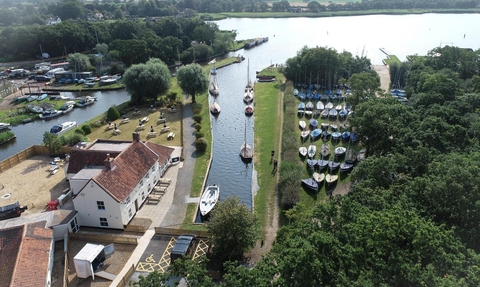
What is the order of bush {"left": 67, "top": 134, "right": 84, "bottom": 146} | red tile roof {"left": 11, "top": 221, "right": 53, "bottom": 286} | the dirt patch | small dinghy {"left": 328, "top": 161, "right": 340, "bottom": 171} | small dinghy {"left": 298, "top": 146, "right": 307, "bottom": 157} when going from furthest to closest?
bush {"left": 67, "top": 134, "right": 84, "bottom": 146} → small dinghy {"left": 298, "top": 146, "right": 307, "bottom": 157} → small dinghy {"left": 328, "top": 161, "right": 340, "bottom": 171} → the dirt patch → red tile roof {"left": 11, "top": 221, "right": 53, "bottom": 286}

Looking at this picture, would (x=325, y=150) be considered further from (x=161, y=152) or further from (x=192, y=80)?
(x=192, y=80)

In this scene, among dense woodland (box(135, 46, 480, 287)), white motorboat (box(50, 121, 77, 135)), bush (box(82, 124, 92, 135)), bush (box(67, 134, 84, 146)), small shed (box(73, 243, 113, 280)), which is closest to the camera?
dense woodland (box(135, 46, 480, 287))

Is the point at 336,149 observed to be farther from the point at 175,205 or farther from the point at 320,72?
the point at 320,72

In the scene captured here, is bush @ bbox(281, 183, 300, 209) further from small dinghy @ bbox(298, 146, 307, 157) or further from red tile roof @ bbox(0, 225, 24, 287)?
red tile roof @ bbox(0, 225, 24, 287)

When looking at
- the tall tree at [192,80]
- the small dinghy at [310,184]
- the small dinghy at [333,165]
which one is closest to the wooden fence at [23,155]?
the tall tree at [192,80]

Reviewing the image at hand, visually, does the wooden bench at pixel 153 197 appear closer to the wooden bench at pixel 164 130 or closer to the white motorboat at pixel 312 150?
the wooden bench at pixel 164 130

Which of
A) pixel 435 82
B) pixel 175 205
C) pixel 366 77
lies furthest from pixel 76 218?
pixel 435 82

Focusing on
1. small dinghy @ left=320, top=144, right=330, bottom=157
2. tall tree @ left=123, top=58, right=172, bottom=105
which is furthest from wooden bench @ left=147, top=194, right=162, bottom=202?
tall tree @ left=123, top=58, right=172, bottom=105
